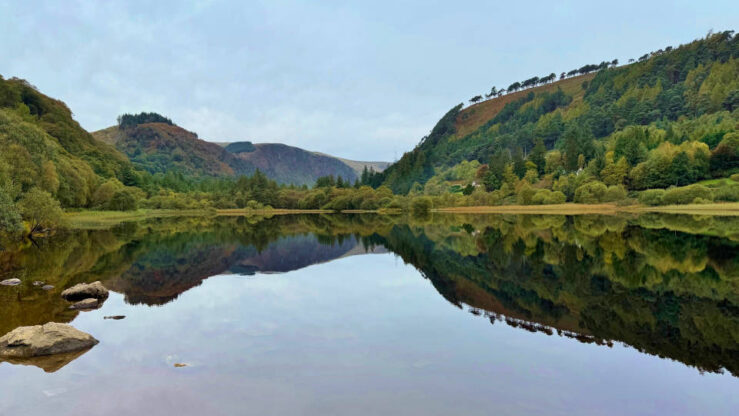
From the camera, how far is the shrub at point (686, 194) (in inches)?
3942

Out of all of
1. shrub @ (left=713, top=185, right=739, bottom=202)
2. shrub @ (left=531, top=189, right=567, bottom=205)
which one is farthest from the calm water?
shrub @ (left=531, top=189, right=567, bottom=205)

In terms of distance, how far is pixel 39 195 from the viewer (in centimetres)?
4675

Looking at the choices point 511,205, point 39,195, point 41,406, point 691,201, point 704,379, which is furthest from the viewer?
point 511,205

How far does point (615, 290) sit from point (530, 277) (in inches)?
190

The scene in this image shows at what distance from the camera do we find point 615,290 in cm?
1928

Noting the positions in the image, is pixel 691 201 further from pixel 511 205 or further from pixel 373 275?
pixel 373 275

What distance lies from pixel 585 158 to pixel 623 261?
15121 centimetres

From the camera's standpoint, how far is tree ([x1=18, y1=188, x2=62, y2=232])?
46000 mm

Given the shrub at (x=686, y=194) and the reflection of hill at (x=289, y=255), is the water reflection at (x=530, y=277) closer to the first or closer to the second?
the reflection of hill at (x=289, y=255)

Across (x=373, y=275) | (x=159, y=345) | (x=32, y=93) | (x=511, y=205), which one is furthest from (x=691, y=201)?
(x=32, y=93)

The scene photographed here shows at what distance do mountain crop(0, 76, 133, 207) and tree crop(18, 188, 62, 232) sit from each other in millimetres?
1281

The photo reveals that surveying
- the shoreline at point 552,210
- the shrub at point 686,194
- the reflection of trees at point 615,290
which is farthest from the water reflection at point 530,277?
the shrub at point 686,194

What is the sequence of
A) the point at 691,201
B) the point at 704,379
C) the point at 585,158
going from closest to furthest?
the point at 704,379, the point at 691,201, the point at 585,158

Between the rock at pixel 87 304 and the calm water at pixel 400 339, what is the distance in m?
0.52
